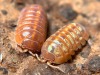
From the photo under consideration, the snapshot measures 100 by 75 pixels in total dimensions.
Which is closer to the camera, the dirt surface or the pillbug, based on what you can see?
the dirt surface

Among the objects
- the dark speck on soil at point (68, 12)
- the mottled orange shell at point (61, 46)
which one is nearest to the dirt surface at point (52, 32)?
the dark speck on soil at point (68, 12)

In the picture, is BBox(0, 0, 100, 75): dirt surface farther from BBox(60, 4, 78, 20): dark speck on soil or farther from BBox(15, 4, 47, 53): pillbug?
BBox(15, 4, 47, 53): pillbug

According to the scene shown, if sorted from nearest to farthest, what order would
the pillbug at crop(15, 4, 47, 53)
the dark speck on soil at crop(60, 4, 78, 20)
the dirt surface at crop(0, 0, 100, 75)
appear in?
the dirt surface at crop(0, 0, 100, 75)
the pillbug at crop(15, 4, 47, 53)
the dark speck on soil at crop(60, 4, 78, 20)

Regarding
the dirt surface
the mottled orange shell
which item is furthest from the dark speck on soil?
the mottled orange shell

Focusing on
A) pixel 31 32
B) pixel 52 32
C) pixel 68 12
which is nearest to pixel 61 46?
pixel 31 32

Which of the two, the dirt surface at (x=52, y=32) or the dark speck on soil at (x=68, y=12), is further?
the dark speck on soil at (x=68, y=12)

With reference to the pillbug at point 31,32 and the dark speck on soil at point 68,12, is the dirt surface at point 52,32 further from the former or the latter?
the pillbug at point 31,32
